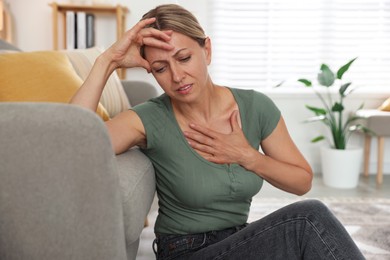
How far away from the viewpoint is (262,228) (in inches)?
45.8

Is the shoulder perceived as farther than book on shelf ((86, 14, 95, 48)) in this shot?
No

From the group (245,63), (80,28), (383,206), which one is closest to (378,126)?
(383,206)

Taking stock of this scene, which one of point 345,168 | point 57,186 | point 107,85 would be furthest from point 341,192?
point 57,186

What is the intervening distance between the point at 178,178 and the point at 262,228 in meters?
0.24

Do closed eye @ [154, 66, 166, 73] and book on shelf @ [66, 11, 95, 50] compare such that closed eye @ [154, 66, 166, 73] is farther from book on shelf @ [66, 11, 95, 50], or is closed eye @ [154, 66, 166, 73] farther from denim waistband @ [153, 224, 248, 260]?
book on shelf @ [66, 11, 95, 50]

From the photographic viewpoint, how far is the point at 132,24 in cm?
383

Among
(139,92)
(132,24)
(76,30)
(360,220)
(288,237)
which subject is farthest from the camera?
(132,24)

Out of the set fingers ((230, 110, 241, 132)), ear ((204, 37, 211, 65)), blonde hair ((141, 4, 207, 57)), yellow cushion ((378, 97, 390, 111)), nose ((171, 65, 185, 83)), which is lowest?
yellow cushion ((378, 97, 390, 111))

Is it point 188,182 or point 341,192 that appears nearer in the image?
point 188,182

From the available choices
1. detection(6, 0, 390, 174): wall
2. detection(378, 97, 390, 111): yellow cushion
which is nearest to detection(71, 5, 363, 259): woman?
detection(378, 97, 390, 111): yellow cushion

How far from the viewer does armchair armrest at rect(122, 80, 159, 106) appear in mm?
2713

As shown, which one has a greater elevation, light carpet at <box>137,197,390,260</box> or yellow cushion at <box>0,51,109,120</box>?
yellow cushion at <box>0,51,109,120</box>

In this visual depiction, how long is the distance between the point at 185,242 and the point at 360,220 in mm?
1590

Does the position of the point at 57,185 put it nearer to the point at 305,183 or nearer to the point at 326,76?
the point at 305,183
